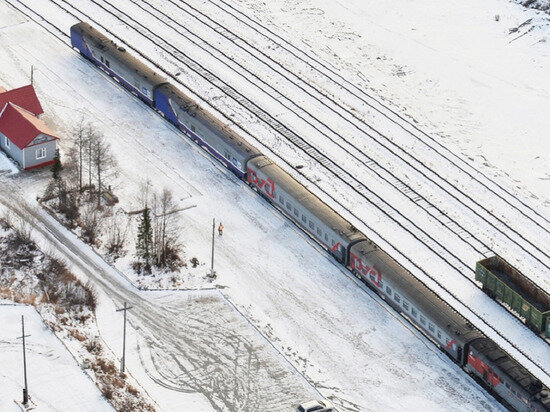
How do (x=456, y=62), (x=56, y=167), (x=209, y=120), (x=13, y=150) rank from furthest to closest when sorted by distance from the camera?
1. (x=456, y=62)
2. (x=209, y=120)
3. (x=13, y=150)
4. (x=56, y=167)

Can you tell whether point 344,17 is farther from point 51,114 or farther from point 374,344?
point 374,344

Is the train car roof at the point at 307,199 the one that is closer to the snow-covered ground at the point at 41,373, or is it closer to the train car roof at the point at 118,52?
the train car roof at the point at 118,52

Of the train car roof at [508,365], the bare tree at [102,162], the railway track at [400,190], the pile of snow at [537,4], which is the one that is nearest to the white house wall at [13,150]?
the bare tree at [102,162]

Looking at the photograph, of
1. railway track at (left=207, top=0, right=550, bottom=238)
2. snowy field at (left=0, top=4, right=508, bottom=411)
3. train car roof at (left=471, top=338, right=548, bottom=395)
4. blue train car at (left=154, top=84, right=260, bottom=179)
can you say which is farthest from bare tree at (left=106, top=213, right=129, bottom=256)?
railway track at (left=207, top=0, right=550, bottom=238)

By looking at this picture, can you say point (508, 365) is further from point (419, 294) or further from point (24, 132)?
point (24, 132)

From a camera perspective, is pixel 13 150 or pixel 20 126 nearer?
pixel 20 126

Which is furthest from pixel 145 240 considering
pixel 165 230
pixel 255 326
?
pixel 255 326
